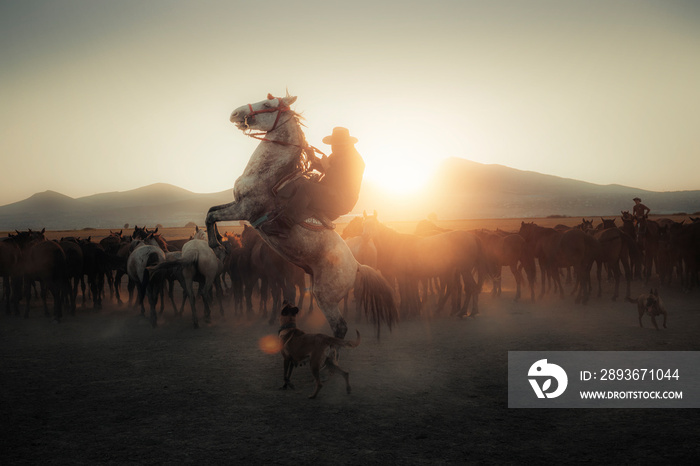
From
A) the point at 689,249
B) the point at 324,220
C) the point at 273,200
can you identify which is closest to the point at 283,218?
the point at 273,200

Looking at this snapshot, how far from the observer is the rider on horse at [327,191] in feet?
20.8

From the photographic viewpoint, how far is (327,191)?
252 inches

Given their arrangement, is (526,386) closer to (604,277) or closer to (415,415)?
(415,415)

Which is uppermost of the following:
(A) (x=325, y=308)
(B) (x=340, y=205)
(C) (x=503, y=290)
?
(B) (x=340, y=205)

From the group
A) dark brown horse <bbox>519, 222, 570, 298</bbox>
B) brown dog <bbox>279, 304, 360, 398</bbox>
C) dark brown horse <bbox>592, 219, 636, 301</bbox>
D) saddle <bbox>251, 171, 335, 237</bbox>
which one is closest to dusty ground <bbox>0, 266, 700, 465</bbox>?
brown dog <bbox>279, 304, 360, 398</bbox>

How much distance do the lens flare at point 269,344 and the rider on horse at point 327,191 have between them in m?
3.63

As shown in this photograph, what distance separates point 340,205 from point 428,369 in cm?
327

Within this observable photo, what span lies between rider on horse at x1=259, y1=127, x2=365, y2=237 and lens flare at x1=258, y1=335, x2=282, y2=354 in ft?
11.9

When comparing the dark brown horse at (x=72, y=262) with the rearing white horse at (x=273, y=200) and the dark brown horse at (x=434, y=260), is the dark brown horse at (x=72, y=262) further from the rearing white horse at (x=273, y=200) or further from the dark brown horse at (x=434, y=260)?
the rearing white horse at (x=273, y=200)

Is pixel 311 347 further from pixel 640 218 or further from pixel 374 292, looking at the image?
pixel 640 218

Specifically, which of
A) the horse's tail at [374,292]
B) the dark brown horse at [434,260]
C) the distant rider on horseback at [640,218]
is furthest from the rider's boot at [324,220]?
the distant rider on horseback at [640,218]

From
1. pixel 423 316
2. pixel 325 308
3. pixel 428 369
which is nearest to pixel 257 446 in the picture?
pixel 325 308

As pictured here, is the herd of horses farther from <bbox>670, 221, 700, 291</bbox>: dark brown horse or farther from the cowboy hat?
the cowboy hat

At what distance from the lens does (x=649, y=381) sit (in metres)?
6.66
